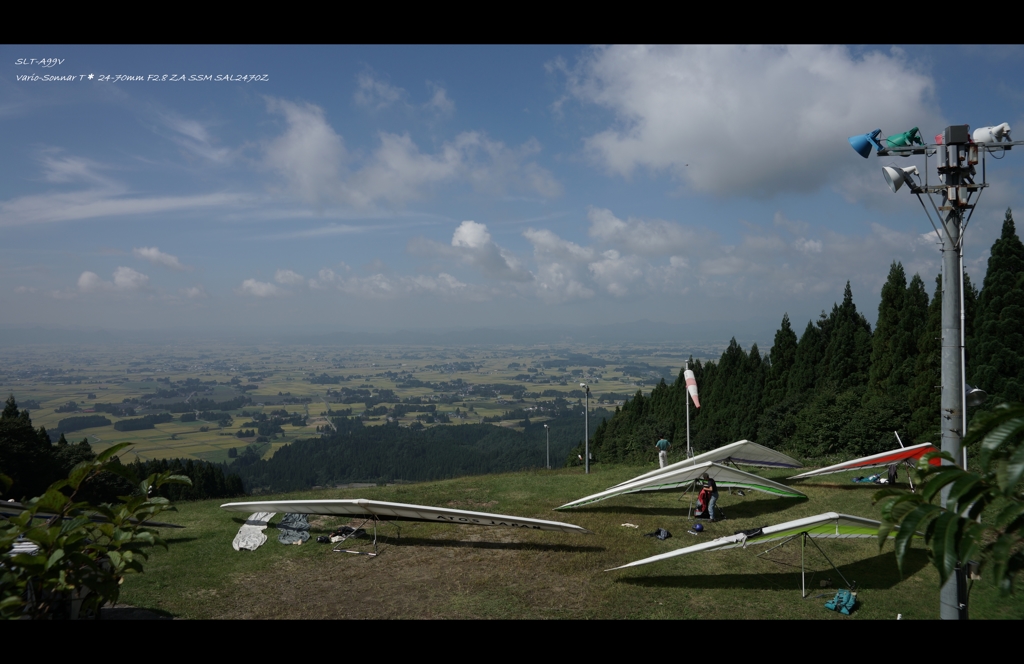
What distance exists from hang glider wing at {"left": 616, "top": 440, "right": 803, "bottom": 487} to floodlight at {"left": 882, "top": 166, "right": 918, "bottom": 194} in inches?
313

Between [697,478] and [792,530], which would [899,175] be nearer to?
[792,530]

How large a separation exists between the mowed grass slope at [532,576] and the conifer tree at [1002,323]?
432 inches

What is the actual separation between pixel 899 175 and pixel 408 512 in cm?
957

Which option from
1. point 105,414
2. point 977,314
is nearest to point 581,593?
point 977,314

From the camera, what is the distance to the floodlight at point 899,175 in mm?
6633

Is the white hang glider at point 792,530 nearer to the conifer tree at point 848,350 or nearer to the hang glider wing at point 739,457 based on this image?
the hang glider wing at point 739,457

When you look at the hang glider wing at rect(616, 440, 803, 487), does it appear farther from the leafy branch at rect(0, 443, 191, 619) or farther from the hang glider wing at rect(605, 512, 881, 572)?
the leafy branch at rect(0, 443, 191, 619)

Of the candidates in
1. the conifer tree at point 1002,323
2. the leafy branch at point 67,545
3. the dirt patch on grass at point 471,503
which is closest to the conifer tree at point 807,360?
the conifer tree at point 1002,323

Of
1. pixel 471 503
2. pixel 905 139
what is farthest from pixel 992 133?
pixel 471 503

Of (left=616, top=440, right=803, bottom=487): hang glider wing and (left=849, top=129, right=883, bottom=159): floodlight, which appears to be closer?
(left=849, top=129, right=883, bottom=159): floodlight

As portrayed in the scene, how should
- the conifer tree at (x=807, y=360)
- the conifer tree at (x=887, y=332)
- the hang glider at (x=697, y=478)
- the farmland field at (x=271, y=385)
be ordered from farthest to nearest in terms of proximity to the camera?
the farmland field at (x=271, y=385)
the conifer tree at (x=807, y=360)
the conifer tree at (x=887, y=332)
the hang glider at (x=697, y=478)

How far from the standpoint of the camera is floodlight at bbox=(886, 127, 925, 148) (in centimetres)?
690

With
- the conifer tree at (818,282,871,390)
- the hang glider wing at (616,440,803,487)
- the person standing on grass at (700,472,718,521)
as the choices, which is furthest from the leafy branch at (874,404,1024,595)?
the conifer tree at (818,282,871,390)
